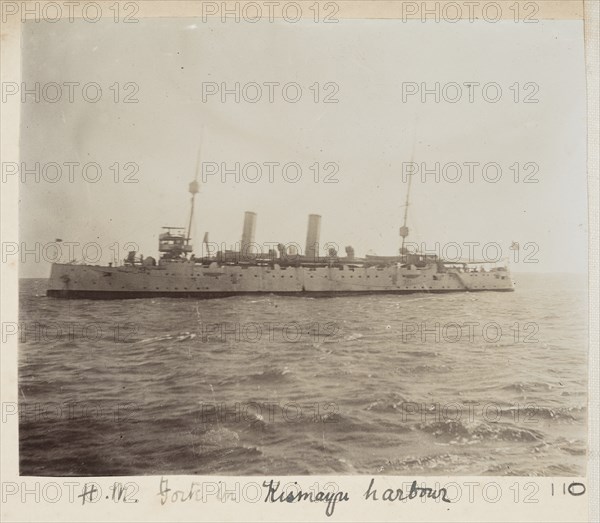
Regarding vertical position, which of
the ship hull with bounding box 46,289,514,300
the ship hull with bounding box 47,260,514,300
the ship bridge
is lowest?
the ship hull with bounding box 46,289,514,300

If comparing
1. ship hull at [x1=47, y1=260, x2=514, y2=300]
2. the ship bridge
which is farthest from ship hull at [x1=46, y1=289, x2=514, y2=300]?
the ship bridge

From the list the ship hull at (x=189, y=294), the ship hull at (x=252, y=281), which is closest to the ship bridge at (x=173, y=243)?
the ship hull at (x=252, y=281)

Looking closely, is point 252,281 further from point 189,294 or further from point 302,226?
point 302,226

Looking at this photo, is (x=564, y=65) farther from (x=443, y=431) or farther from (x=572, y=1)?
(x=443, y=431)

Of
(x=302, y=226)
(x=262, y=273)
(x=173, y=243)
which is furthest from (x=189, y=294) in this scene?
(x=302, y=226)

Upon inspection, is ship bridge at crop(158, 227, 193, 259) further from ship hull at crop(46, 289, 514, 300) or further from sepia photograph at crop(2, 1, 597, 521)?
ship hull at crop(46, 289, 514, 300)

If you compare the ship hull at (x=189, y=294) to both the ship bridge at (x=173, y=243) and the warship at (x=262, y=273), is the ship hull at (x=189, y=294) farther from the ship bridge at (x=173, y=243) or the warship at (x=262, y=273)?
the ship bridge at (x=173, y=243)

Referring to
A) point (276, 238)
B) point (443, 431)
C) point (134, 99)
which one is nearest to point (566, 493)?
point (443, 431)
